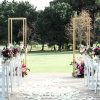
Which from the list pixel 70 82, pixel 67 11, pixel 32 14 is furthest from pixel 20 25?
pixel 70 82

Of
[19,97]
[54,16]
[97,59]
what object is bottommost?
[19,97]

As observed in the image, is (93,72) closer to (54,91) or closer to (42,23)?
(54,91)

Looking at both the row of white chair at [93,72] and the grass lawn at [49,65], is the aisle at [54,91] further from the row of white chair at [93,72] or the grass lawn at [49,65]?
the grass lawn at [49,65]

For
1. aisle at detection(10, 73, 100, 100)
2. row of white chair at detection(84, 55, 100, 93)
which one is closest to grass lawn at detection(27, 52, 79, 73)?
aisle at detection(10, 73, 100, 100)

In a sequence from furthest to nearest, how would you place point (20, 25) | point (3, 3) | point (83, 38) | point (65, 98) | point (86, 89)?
point (3, 3) < point (20, 25) < point (83, 38) < point (86, 89) < point (65, 98)

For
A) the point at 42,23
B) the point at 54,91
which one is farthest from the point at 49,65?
the point at 42,23

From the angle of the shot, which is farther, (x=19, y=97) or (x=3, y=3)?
(x=3, y=3)

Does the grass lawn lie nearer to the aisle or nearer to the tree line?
the aisle

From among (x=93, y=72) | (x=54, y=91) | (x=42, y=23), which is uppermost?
(x=42, y=23)

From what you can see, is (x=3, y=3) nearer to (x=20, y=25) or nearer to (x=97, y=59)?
(x=20, y=25)

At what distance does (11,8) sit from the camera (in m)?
48.4

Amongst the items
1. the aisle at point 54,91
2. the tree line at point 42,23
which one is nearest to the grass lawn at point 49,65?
the aisle at point 54,91

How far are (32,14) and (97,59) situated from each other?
38392mm

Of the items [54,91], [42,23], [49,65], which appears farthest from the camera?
[42,23]
